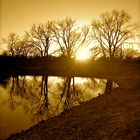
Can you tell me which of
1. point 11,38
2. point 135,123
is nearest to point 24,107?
point 135,123

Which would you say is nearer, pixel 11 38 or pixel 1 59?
pixel 1 59

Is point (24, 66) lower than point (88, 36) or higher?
lower

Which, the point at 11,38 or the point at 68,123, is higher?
the point at 11,38

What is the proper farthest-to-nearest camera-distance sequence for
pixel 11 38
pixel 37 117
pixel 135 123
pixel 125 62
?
pixel 11 38
pixel 125 62
pixel 37 117
pixel 135 123

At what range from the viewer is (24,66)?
270 feet

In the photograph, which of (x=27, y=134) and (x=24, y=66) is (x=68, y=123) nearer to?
(x=27, y=134)

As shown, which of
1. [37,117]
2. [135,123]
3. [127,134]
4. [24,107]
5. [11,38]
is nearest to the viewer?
[127,134]

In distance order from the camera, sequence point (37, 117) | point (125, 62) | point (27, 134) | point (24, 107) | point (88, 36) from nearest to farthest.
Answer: point (27, 134) → point (37, 117) → point (24, 107) → point (125, 62) → point (88, 36)

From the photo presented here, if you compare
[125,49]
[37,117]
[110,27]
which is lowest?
[37,117]

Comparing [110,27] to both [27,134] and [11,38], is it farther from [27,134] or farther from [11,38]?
[27,134]

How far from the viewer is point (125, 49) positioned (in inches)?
2980

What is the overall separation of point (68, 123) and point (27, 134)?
225 centimetres

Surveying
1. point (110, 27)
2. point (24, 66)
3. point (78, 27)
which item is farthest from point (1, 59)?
point (110, 27)

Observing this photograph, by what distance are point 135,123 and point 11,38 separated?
3483 inches
